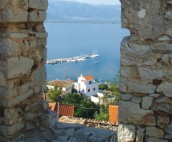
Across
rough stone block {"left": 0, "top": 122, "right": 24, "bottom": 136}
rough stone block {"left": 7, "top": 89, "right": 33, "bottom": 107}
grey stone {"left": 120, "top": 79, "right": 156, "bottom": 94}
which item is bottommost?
rough stone block {"left": 0, "top": 122, "right": 24, "bottom": 136}

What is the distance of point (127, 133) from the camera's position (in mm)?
3367

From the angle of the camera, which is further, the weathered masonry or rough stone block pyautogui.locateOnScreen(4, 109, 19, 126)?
rough stone block pyautogui.locateOnScreen(4, 109, 19, 126)

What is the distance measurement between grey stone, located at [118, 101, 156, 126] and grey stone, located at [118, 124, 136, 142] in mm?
54

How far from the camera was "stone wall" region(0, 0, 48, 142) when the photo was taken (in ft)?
12.8

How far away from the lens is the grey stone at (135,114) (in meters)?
3.30

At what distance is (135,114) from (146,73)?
44 centimetres

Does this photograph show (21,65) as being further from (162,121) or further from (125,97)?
(162,121)

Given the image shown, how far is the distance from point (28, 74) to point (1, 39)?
0.62 m

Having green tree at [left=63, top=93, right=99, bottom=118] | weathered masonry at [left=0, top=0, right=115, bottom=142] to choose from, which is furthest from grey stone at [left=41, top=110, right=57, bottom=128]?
green tree at [left=63, top=93, right=99, bottom=118]

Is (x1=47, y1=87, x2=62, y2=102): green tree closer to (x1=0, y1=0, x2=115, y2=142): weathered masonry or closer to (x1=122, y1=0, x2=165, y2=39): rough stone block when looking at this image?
(x1=0, y1=0, x2=115, y2=142): weathered masonry

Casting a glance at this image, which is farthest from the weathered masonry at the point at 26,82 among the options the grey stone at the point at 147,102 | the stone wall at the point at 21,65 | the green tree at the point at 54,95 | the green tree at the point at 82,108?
the green tree at the point at 54,95

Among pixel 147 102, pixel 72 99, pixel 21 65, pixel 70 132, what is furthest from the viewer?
pixel 72 99

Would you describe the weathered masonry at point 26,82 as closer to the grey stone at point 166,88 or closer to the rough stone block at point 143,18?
the grey stone at point 166,88

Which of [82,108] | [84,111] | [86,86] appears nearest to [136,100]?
[82,108]
